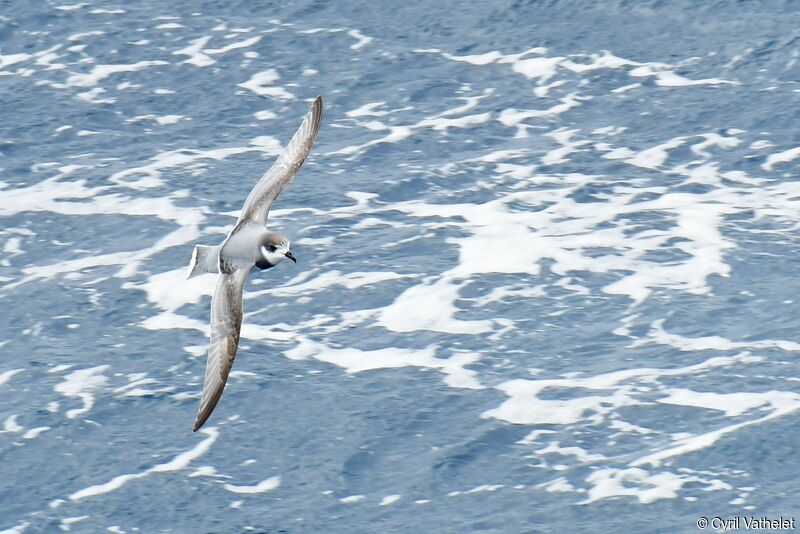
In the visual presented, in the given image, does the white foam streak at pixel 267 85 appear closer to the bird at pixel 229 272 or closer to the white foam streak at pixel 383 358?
the white foam streak at pixel 383 358

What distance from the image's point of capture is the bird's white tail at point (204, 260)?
574 inches

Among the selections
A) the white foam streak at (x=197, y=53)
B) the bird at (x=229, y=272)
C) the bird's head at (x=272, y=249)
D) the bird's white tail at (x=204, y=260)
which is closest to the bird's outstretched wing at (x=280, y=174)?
the bird at (x=229, y=272)

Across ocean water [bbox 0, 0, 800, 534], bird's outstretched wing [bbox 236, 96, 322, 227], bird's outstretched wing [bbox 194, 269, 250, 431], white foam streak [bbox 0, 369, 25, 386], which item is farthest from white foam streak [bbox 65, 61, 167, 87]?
bird's outstretched wing [bbox 194, 269, 250, 431]

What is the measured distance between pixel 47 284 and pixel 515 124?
7.09m

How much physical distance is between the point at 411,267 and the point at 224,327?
515 cm

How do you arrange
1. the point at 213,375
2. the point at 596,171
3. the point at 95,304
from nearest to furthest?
Result: the point at 213,375, the point at 95,304, the point at 596,171

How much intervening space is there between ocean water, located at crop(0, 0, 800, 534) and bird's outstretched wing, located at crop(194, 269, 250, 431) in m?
1.57

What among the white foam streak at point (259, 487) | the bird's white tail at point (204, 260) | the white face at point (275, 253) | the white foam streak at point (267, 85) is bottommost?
the white foam streak at point (259, 487)

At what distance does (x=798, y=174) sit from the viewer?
20.9 metres

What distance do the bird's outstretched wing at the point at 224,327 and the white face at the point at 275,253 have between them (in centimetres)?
28

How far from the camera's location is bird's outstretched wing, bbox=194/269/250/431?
14.1 meters

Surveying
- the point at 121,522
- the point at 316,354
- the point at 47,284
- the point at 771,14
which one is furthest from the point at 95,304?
the point at 771,14

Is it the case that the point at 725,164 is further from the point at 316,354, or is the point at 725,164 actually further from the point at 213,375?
the point at 213,375

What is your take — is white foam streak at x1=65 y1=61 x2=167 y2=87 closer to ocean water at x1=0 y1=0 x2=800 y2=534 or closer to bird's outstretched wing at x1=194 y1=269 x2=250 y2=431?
ocean water at x1=0 y1=0 x2=800 y2=534
